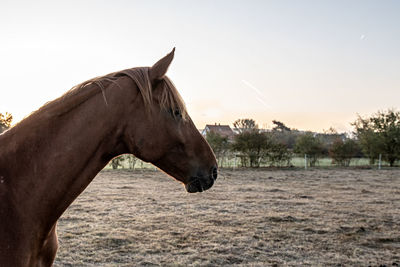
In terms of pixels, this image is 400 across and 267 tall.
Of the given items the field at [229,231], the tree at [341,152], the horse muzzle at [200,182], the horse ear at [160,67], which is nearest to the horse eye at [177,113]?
the horse ear at [160,67]

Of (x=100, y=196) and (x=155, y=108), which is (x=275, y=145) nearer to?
(x=100, y=196)

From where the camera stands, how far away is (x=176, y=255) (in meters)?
4.54

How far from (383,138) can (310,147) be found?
5.80m

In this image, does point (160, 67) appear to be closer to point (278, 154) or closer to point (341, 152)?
point (278, 154)

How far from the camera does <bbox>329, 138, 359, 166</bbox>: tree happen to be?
24391mm

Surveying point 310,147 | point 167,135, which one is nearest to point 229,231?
point 167,135

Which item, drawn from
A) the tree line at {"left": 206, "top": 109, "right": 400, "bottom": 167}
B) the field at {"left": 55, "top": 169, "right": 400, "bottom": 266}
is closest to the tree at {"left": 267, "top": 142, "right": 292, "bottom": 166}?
the tree line at {"left": 206, "top": 109, "right": 400, "bottom": 167}

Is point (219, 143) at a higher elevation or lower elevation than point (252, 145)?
higher

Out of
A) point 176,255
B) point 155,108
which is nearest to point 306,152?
point 176,255

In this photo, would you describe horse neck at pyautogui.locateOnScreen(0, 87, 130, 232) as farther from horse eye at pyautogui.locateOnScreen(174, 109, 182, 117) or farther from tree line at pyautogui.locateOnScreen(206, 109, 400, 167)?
tree line at pyautogui.locateOnScreen(206, 109, 400, 167)

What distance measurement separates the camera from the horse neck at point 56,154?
1.53 meters

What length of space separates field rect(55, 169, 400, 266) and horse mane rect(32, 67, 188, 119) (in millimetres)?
3149

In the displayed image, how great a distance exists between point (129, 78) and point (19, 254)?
0.94m

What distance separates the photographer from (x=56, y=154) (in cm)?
154
